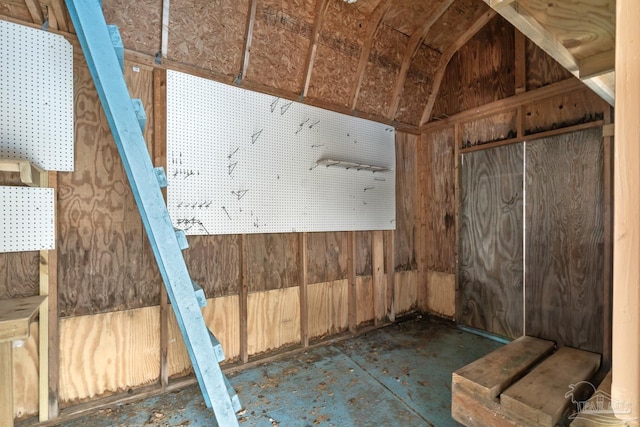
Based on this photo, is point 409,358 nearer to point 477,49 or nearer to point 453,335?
point 453,335

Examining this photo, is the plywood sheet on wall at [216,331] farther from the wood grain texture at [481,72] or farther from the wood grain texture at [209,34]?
the wood grain texture at [481,72]

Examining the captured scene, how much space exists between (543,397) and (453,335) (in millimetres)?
1494

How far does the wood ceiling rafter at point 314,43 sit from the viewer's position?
2328mm

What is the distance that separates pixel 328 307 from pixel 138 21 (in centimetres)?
265

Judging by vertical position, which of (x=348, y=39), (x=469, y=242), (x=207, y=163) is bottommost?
(x=469, y=242)

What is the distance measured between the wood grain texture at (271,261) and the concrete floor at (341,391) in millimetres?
638

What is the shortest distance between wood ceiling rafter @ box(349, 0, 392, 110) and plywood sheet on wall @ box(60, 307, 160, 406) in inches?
98.6

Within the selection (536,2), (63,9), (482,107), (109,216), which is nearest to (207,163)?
(109,216)

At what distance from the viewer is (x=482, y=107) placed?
9.18 ft

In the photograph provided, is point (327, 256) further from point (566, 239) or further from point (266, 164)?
point (566, 239)

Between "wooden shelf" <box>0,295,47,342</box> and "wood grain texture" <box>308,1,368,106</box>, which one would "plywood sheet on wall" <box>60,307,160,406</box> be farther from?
"wood grain texture" <box>308,1,368,106</box>

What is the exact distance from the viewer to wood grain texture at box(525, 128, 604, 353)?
7.01ft

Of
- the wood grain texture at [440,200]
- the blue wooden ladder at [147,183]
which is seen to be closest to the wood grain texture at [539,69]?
the wood grain texture at [440,200]

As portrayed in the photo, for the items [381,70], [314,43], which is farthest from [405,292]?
[314,43]
